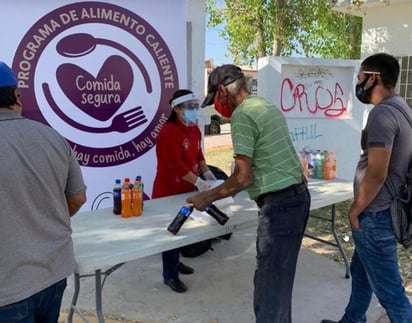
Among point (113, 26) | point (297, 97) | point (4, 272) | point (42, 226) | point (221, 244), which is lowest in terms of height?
point (221, 244)

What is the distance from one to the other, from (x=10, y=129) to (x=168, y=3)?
3431 mm

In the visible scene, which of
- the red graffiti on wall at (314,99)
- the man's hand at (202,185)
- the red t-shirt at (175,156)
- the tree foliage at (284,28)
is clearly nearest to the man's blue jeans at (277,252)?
the man's hand at (202,185)

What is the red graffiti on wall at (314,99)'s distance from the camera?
526 cm

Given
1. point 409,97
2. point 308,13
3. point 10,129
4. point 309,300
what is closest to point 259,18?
point 308,13

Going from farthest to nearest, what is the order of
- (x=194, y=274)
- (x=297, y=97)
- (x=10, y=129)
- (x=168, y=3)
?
(x=297, y=97)
(x=168, y=3)
(x=194, y=274)
(x=10, y=129)

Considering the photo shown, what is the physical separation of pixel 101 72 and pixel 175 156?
148 centimetres

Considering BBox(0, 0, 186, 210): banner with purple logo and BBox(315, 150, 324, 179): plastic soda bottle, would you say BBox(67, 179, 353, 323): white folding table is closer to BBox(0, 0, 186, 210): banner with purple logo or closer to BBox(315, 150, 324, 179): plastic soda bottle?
BBox(315, 150, 324, 179): plastic soda bottle

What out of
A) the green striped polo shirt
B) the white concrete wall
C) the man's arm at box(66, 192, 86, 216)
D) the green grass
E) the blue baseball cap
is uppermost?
the white concrete wall

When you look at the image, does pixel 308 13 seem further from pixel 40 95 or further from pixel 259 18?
pixel 40 95

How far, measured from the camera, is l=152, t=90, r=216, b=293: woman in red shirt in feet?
11.4

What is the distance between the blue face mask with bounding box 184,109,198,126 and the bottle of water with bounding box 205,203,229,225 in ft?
3.18

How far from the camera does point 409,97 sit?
29.9ft

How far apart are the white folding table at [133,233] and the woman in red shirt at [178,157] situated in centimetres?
19

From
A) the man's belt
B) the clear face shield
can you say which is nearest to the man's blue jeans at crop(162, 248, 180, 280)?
the clear face shield
